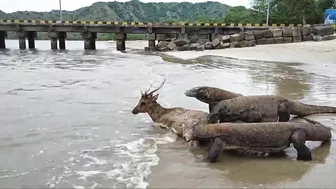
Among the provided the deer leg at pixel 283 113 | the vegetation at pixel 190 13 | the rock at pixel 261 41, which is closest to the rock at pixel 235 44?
the rock at pixel 261 41

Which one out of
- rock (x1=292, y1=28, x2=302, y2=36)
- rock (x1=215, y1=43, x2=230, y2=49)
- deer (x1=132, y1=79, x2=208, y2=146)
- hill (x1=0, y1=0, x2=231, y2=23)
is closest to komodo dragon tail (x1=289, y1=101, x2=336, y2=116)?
deer (x1=132, y1=79, x2=208, y2=146)

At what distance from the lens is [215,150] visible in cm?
518

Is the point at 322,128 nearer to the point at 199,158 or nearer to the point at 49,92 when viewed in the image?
the point at 199,158

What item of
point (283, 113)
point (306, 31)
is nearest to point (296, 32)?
point (306, 31)

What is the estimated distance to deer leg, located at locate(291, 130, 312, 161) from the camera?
5152 mm

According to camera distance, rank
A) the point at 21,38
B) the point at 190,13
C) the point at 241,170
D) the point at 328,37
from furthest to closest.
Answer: the point at 190,13 → the point at 21,38 → the point at 328,37 → the point at 241,170

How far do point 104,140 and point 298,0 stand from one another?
151 feet

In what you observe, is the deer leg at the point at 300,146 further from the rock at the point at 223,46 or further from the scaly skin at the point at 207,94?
the rock at the point at 223,46

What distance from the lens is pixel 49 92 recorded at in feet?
37.6

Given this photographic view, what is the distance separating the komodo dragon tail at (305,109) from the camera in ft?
23.2

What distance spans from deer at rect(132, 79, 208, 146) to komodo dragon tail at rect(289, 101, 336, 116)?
1485mm

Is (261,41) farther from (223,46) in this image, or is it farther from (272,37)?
(223,46)

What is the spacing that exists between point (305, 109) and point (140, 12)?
521 feet

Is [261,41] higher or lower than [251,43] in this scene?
higher
